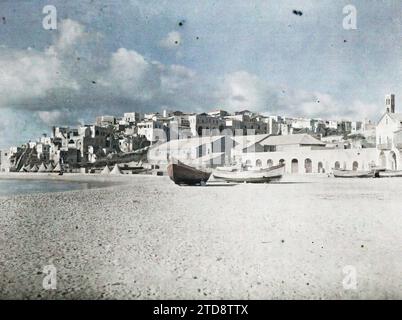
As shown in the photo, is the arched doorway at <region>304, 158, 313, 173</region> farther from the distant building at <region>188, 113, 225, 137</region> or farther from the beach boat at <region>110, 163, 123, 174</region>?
the beach boat at <region>110, 163, 123, 174</region>

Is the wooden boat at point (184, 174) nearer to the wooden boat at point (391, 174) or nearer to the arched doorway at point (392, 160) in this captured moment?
the wooden boat at point (391, 174)

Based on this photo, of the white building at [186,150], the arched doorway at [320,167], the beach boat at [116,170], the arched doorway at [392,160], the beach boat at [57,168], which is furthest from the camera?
the beach boat at [57,168]

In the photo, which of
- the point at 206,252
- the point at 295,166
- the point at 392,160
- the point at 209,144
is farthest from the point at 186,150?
the point at 206,252

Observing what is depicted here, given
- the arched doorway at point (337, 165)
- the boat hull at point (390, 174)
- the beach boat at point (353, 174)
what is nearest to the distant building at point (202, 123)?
the beach boat at point (353, 174)

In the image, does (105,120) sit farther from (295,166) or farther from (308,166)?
(295,166)
